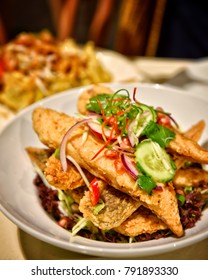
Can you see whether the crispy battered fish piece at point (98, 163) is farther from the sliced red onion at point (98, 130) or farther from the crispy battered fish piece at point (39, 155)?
the crispy battered fish piece at point (39, 155)

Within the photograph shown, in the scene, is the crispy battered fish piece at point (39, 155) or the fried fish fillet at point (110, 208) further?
the crispy battered fish piece at point (39, 155)

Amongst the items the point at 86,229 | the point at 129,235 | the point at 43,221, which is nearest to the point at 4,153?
the point at 43,221

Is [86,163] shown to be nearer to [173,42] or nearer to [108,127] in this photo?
[108,127]

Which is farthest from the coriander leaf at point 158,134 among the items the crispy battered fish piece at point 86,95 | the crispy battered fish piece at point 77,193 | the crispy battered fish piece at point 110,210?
the crispy battered fish piece at point 86,95

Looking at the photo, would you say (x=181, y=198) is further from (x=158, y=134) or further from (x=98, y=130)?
(x=98, y=130)

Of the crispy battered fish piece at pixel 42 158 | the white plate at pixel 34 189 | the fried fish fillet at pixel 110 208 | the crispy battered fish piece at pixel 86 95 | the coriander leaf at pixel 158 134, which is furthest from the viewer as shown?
the crispy battered fish piece at pixel 86 95

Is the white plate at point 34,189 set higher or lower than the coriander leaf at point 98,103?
lower

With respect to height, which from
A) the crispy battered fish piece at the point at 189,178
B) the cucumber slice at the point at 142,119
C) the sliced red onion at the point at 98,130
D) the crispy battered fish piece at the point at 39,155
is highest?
the cucumber slice at the point at 142,119
